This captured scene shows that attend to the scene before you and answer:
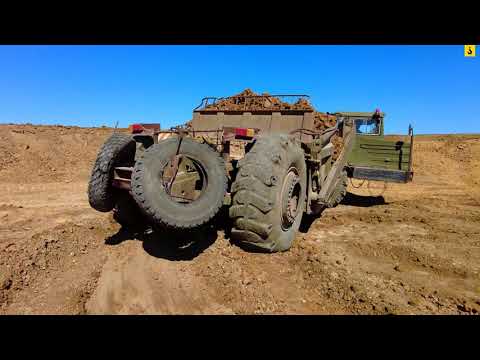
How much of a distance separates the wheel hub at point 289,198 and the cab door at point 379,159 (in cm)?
396

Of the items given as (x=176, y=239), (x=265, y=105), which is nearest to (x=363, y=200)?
(x=265, y=105)

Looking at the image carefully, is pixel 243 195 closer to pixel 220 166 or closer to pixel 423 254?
pixel 220 166

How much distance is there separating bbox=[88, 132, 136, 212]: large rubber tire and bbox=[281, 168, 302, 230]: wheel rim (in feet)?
8.03

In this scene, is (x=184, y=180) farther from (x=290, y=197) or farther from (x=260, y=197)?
(x=290, y=197)

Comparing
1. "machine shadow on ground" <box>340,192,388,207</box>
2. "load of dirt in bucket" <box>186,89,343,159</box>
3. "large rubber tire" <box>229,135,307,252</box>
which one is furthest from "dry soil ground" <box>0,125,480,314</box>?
"load of dirt in bucket" <box>186,89,343,159</box>

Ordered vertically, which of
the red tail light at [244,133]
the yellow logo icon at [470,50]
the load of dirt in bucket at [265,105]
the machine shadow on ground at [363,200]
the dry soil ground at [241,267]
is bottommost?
the dry soil ground at [241,267]

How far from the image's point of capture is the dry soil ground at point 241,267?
3559mm

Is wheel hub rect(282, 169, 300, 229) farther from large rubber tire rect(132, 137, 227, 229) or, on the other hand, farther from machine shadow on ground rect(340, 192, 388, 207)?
machine shadow on ground rect(340, 192, 388, 207)

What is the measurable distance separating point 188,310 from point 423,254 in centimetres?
372

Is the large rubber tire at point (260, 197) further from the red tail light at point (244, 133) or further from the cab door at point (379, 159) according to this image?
the cab door at point (379, 159)

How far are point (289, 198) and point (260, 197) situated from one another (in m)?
0.80

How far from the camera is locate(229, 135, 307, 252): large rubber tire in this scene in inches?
164

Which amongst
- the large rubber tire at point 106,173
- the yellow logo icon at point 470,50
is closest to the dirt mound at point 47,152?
the large rubber tire at point 106,173
